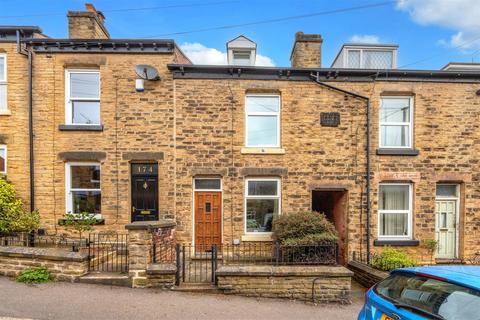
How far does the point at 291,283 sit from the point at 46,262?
5.40 meters

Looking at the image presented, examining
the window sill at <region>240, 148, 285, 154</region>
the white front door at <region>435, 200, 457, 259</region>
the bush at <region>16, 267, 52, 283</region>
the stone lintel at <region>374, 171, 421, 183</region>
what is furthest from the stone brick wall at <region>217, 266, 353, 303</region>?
the white front door at <region>435, 200, 457, 259</region>

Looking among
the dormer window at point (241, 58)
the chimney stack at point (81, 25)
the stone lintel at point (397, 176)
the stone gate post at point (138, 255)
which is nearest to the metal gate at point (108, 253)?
the stone gate post at point (138, 255)

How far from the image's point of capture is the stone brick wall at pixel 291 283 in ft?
18.8

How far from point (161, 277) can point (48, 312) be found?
2.00m

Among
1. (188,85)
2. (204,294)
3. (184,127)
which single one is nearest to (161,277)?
(204,294)

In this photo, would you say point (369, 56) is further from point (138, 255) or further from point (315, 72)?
point (138, 255)

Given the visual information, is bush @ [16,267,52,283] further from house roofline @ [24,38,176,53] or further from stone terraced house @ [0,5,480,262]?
house roofline @ [24,38,176,53]

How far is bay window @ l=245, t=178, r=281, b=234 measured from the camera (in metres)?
8.87

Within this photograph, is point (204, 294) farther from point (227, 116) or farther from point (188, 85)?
point (188, 85)

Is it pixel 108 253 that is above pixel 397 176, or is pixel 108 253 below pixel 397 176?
below

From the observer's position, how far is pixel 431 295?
289 centimetres

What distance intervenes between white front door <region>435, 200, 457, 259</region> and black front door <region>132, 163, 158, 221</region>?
9.35 meters

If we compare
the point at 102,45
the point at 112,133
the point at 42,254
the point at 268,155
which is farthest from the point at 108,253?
the point at 102,45

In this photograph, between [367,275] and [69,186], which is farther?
[69,186]
